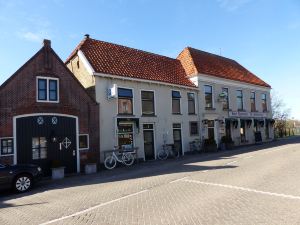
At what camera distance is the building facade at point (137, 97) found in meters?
19.7

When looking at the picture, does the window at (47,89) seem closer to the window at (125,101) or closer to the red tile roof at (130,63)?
the red tile roof at (130,63)

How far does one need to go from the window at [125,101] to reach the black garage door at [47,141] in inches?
147

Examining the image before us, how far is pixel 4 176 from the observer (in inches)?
470

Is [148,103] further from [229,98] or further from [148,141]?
[229,98]

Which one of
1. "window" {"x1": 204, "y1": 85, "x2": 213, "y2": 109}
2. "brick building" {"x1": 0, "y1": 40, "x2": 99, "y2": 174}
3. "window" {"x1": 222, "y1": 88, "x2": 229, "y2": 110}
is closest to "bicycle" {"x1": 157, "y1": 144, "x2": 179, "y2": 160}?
"brick building" {"x1": 0, "y1": 40, "x2": 99, "y2": 174}

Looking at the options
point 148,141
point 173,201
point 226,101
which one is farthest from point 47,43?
point 226,101

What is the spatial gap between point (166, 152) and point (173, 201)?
45.5ft

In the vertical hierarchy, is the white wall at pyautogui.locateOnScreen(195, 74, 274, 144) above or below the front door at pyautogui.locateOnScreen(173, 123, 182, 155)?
above

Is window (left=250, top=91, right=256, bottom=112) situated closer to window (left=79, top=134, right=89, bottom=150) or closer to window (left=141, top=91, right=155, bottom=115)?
window (left=141, top=91, right=155, bottom=115)

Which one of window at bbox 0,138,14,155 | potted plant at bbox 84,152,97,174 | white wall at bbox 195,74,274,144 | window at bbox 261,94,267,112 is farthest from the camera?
window at bbox 261,94,267,112

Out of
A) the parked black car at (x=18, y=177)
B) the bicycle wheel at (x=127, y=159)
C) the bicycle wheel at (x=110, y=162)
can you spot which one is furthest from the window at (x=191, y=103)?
the parked black car at (x=18, y=177)

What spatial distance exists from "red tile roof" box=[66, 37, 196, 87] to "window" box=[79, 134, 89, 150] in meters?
4.13

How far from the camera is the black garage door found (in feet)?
51.8

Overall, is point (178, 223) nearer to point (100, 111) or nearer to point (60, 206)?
point (60, 206)
